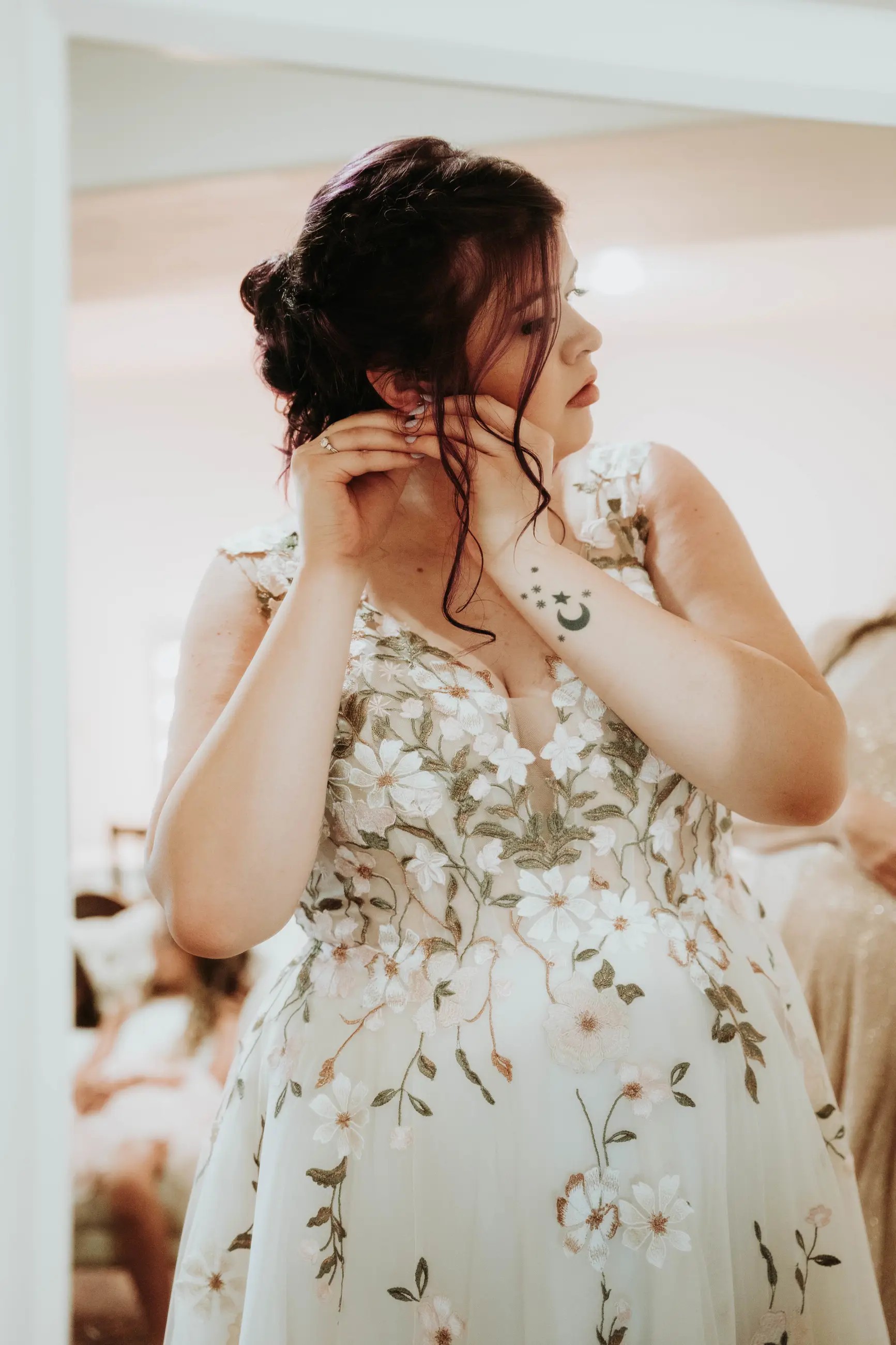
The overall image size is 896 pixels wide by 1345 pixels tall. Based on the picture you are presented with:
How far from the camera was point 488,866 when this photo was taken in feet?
2.31

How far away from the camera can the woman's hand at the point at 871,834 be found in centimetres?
83

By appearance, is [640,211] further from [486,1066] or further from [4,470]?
[486,1066]

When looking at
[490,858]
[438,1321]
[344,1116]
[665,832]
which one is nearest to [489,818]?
[490,858]

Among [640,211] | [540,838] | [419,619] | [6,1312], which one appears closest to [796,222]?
[640,211]

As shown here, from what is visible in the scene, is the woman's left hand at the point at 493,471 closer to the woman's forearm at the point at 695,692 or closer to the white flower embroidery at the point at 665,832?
the woman's forearm at the point at 695,692

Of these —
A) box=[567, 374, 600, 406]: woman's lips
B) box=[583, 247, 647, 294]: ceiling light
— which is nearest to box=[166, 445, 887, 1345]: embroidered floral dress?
box=[567, 374, 600, 406]: woman's lips

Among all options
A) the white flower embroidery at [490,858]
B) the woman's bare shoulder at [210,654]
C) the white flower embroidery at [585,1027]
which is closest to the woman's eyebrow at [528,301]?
the woman's bare shoulder at [210,654]

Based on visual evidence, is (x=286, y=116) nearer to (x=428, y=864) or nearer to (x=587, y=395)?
(x=587, y=395)

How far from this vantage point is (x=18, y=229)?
0.73 m

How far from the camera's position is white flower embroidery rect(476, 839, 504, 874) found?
71 cm

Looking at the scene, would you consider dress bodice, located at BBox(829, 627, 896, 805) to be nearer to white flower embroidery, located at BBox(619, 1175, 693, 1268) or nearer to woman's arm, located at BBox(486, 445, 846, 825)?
woman's arm, located at BBox(486, 445, 846, 825)

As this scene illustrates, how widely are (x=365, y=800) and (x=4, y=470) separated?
0.37m

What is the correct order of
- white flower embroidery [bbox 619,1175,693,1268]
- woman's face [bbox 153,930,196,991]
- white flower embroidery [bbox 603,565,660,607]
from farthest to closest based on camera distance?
1. woman's face [bbox 153,930,196,991]
2. white flower embroidery [bbox 603,565,660,607]
3. white flower embroidery [bbox 619,1175,693,1268]

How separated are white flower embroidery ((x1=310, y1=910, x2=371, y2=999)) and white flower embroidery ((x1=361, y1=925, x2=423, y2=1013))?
1cm
